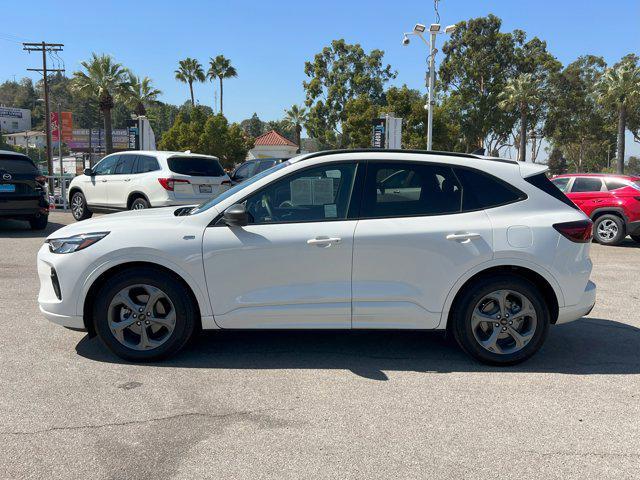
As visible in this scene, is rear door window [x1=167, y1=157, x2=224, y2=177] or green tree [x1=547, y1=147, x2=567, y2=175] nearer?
rear door window [x1=167, y1=157, x2=224, y2=177]

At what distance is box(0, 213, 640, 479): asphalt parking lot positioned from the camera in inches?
120

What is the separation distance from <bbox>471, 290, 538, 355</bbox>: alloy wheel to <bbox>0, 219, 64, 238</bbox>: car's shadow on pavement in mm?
10464

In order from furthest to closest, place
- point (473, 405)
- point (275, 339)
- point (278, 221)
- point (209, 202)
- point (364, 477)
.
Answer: point (275, 339), point (209, 202), point (278, 221), point (473, 405), point (364, 477)

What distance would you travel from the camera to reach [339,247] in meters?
4.30

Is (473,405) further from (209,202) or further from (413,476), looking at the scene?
(209,202)

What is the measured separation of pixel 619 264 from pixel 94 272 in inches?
350

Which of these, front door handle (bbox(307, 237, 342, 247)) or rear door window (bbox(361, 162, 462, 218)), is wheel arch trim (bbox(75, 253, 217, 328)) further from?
rear door window (bbox(361, 162, 462, 218))

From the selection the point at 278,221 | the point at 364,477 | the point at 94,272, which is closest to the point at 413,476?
the point at 364,477

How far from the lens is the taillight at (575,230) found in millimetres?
4398

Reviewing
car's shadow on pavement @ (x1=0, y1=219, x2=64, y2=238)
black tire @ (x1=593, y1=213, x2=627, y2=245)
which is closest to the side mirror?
car's shadow on pavement @ (x1=0, y1=219, x2=64, y2=238)

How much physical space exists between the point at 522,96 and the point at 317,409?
4673 cm

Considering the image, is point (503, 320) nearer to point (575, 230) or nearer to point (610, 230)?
point (575, 230)

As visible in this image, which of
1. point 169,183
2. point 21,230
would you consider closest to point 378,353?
point 169,183

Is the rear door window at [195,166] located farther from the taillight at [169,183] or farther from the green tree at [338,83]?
the green tree at [338,83]
